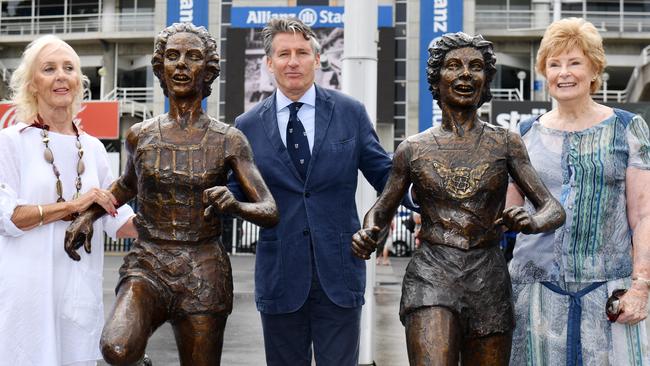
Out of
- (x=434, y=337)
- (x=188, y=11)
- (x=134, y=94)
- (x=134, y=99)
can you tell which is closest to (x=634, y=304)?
(x=434, y=337)

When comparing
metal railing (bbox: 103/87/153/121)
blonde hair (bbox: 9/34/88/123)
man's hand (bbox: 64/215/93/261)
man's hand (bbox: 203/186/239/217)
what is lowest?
man's hand (bbox: 64/215/93/261)

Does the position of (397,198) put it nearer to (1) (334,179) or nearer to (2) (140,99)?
(1) (334,179)

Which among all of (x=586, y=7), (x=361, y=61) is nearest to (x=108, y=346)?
(x=361, y=61)

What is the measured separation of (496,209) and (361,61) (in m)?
3.22

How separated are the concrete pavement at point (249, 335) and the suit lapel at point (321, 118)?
3683 mm

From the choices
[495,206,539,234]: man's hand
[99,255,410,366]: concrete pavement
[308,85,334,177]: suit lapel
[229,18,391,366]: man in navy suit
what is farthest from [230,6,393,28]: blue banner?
[495,206,539,234]: man's hand

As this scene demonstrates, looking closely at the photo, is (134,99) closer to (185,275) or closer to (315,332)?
(315,332)

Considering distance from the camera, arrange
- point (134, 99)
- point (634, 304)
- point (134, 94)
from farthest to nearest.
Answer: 1. point (134, 99)
2. point (134, 94)
3. point (634, 304)

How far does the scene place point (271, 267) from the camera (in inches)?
168

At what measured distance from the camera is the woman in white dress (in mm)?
3965

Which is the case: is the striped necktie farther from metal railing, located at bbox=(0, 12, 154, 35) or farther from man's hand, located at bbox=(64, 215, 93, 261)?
metal railing, located at bbox=(0, 12, 154, 35)

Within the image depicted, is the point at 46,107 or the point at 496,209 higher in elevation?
the point at 46,107

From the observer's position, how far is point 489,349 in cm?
353

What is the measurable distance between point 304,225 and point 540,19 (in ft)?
97.1
